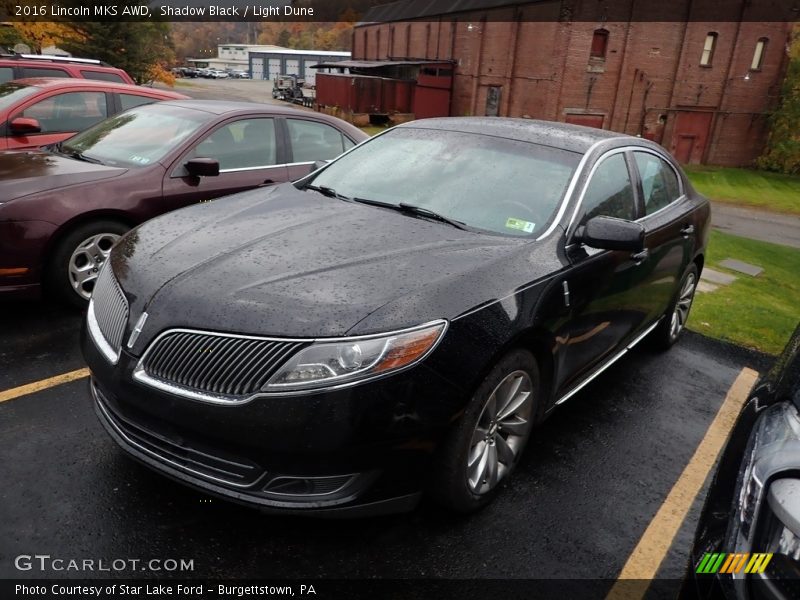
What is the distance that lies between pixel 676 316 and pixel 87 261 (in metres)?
4.75

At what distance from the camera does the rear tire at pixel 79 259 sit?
4.38 metres

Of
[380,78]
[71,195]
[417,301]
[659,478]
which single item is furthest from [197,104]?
[380,78]

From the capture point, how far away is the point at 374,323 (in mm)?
2271

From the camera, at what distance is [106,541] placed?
246 cm

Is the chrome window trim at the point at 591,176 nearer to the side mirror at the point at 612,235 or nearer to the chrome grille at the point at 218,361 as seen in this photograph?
the side mirror at the point at 612,235

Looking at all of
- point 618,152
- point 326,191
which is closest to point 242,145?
point 326,191

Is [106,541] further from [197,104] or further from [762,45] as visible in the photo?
[762,45]

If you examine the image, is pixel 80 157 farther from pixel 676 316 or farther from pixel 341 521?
pixel 676 316

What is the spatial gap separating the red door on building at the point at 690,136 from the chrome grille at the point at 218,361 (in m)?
34.3

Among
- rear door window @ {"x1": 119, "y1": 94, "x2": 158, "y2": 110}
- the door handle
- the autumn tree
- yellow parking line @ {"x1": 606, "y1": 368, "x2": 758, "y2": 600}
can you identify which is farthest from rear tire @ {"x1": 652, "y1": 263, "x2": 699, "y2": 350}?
the autumn tree

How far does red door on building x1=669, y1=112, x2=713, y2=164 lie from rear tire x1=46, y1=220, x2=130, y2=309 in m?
32.9

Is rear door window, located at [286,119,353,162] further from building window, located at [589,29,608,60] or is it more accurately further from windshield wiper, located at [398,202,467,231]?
building window, located at [589,29,608,60]

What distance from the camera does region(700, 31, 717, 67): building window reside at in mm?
30609

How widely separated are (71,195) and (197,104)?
179 cm
